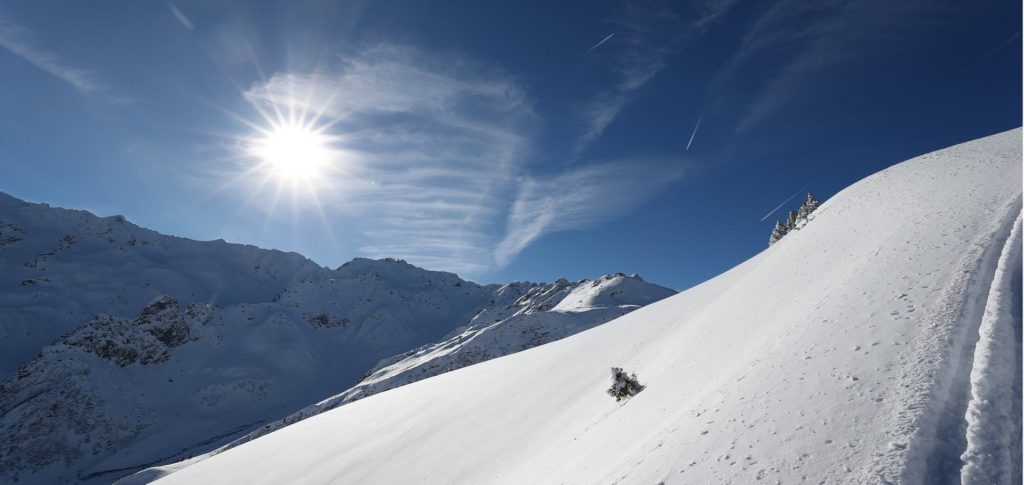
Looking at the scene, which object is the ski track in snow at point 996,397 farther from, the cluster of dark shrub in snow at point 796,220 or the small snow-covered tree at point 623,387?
the cluster of dark shrub in snow at point 796,220

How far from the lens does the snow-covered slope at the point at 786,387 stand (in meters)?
4.92

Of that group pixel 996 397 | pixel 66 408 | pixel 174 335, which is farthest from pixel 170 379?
pixel 996 397

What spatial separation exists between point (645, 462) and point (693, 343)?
8.63 metres

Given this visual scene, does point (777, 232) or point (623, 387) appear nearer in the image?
point (623, 387)

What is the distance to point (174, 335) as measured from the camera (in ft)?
330

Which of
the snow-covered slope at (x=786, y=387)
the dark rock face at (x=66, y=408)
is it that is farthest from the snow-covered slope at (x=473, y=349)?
the snow-covered slope at (x=786, y=387)

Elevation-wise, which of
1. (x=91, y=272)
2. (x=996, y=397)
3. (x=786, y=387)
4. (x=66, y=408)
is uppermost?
(x=91, y=272)

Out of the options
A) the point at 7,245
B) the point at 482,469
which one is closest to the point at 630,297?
the point at 482,469

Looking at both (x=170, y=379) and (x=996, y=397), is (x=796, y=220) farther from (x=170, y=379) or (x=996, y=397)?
(x=170, y=379)

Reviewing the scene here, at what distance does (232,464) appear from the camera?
21.3m

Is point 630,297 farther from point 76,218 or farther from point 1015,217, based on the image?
point 76,218

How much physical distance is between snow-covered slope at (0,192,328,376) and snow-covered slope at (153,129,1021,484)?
11148 centimetres

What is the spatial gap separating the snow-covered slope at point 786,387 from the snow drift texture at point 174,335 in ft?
159

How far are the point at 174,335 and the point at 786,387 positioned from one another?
129m
